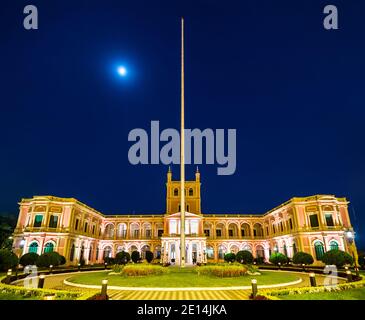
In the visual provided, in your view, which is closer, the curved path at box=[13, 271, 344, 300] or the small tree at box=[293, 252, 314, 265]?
the curved path at box=[13, 271, 344, 300]

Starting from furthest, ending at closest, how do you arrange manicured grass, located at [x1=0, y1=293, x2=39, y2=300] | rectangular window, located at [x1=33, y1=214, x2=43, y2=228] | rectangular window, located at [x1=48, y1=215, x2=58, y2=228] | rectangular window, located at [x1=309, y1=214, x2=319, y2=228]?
rectangular window, located at [x1=309, y1=214, x2=319, y2=228] < rectangular window, located at [x1=48, y1=215, x2=58, y2=228] < rectangular window, located at [x1=33, y1=214, x2=43, y2=228] < manicured grass, located at [x1=0, y1=293, x2=39, y2=300]

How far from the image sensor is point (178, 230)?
4812cm

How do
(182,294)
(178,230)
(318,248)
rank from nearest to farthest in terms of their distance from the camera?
(182,294)
(318,248)
(178,230)

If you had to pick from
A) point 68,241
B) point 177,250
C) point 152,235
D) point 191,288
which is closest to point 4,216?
point 68,241

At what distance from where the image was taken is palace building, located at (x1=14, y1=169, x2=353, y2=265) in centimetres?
3653

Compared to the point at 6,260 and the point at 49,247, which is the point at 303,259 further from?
the point at 49,247

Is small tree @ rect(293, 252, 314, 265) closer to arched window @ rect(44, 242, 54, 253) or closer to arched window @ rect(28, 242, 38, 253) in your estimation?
arched window @ rect(44, 242, 54, 253)

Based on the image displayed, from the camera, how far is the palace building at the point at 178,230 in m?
36.5

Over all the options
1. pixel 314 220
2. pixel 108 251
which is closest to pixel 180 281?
pixel 314 220

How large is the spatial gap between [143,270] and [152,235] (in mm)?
36103

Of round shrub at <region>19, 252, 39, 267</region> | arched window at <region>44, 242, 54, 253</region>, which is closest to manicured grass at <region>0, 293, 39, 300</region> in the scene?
round shrub at <region>19, 252, 39, 267</region>

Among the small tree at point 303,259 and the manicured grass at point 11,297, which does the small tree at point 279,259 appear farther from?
the manicured grass at point 11,297

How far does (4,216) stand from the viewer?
166ft

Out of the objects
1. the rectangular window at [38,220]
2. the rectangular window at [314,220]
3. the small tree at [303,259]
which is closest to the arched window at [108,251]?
the rectangular window at [38,220]
